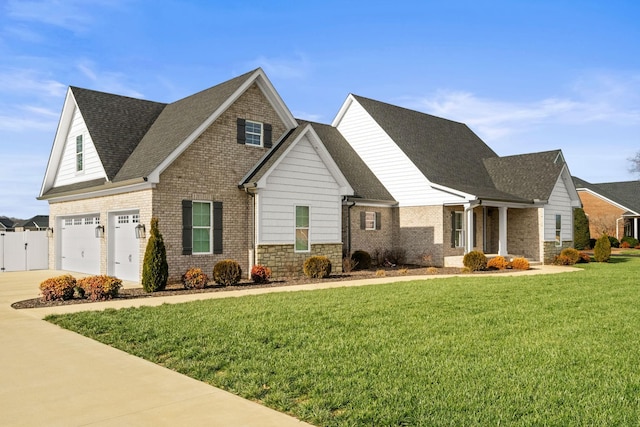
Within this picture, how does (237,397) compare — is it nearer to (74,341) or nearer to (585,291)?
(74,341)

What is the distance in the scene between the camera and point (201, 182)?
18266mm

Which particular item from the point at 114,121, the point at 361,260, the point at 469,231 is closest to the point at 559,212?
the point at 469,231

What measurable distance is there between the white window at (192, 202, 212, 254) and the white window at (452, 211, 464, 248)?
1277 cm

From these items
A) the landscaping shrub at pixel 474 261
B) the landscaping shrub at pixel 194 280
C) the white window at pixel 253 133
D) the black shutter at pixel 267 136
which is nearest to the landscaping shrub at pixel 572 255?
the landscaping shrub at pixel 474 261

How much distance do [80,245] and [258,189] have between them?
883cm

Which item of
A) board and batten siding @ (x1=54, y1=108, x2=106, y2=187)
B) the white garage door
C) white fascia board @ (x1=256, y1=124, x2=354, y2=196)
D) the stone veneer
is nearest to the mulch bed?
the stone veneer

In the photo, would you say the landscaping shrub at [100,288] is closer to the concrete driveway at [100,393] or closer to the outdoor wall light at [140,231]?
the outdoor wall light at [140,231]

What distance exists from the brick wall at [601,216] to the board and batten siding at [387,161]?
2944 centimetres

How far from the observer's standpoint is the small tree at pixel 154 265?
50.2 ft

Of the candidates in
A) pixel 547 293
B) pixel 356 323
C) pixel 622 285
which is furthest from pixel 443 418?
pixel 622 285

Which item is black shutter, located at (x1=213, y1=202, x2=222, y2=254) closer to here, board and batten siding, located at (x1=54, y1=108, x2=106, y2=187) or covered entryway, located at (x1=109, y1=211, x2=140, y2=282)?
covered entryway, located at (x1=109, y1=211, x2=140, y2=282)

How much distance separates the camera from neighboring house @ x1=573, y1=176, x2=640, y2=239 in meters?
48.4

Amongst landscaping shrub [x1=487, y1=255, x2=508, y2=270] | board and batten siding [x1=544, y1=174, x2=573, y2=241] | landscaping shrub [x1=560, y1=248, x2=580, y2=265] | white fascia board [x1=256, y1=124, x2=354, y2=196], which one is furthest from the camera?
board and batten siding [x1=544, y1=174, x2=573, y2=241]

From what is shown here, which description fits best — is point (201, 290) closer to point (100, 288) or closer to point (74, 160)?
point (100, 288)
